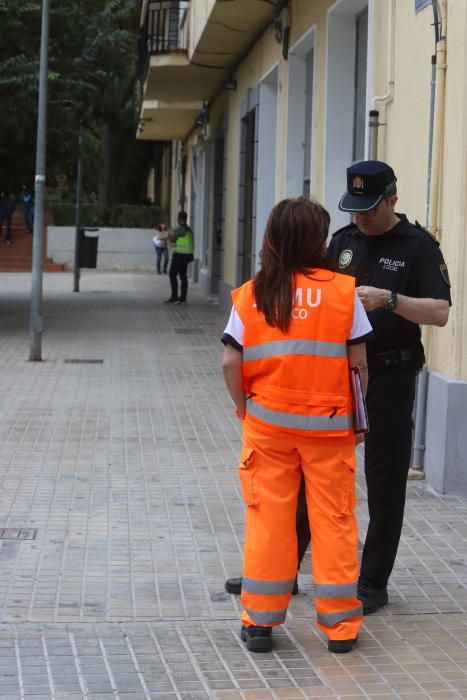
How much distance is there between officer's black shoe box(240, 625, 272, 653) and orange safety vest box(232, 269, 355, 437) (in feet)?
2.72

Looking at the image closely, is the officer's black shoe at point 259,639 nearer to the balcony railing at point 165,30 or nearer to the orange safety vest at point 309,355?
the orange safety vest at point 309,355

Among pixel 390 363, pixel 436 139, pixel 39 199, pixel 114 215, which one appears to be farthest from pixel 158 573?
pixel 114 215

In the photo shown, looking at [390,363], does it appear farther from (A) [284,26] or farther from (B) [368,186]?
(A) [284,26]

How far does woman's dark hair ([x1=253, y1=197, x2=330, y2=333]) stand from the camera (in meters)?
4.82

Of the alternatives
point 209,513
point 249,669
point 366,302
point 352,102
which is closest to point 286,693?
point 249,669

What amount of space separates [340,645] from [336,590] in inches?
8.8

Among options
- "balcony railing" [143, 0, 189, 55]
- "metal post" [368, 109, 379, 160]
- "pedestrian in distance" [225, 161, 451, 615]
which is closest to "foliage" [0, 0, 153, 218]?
"balcony railing" [143, 0, 189, 55]

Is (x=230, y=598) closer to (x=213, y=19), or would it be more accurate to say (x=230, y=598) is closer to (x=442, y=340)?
(x=442, y=340)

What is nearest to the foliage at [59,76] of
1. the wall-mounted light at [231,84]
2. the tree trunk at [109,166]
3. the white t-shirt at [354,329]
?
the wall-mounted light at [231,84]

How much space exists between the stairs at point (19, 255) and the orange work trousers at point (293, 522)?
32539mm

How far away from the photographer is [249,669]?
4.81m

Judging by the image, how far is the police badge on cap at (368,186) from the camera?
5.34 metres

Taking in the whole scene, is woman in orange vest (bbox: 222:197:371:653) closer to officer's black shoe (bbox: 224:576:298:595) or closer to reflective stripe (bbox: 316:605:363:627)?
reflective stripe (bbox: 316:605:363:627)

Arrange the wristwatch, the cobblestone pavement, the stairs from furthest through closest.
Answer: the stairs
the wristwatch
the cobblestone pavement
